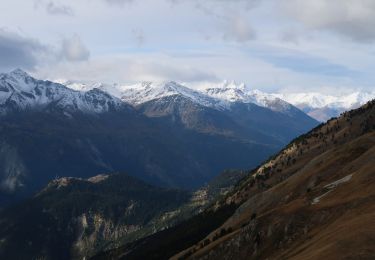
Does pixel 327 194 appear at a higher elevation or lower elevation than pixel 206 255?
higher

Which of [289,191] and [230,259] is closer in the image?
[230,259]

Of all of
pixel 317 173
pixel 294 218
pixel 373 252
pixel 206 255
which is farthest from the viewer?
pixel 317 173

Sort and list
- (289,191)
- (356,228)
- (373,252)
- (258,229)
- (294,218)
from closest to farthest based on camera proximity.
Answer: (373,252)
(356,228)
(294,218)
(258,229)
(289,191)

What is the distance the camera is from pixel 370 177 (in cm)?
11600

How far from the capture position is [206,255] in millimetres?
144250

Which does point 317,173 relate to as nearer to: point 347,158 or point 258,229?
point 347,158

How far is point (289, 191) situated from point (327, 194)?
6104 cm

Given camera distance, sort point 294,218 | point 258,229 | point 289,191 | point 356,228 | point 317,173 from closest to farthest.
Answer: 1. point 356,228
2. point 294,218
3. point 258,229
4. point 317,173
5. point 289,191

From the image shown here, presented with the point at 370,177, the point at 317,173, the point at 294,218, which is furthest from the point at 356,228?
the point at 317,173

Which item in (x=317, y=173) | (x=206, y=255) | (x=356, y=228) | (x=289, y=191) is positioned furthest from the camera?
(x=289, y=191)

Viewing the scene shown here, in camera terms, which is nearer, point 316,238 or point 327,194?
point 316,238

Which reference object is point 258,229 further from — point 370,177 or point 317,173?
point 317,173

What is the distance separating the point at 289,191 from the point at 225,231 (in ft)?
83.1

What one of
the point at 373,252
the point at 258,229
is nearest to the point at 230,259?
the point at 258,229
